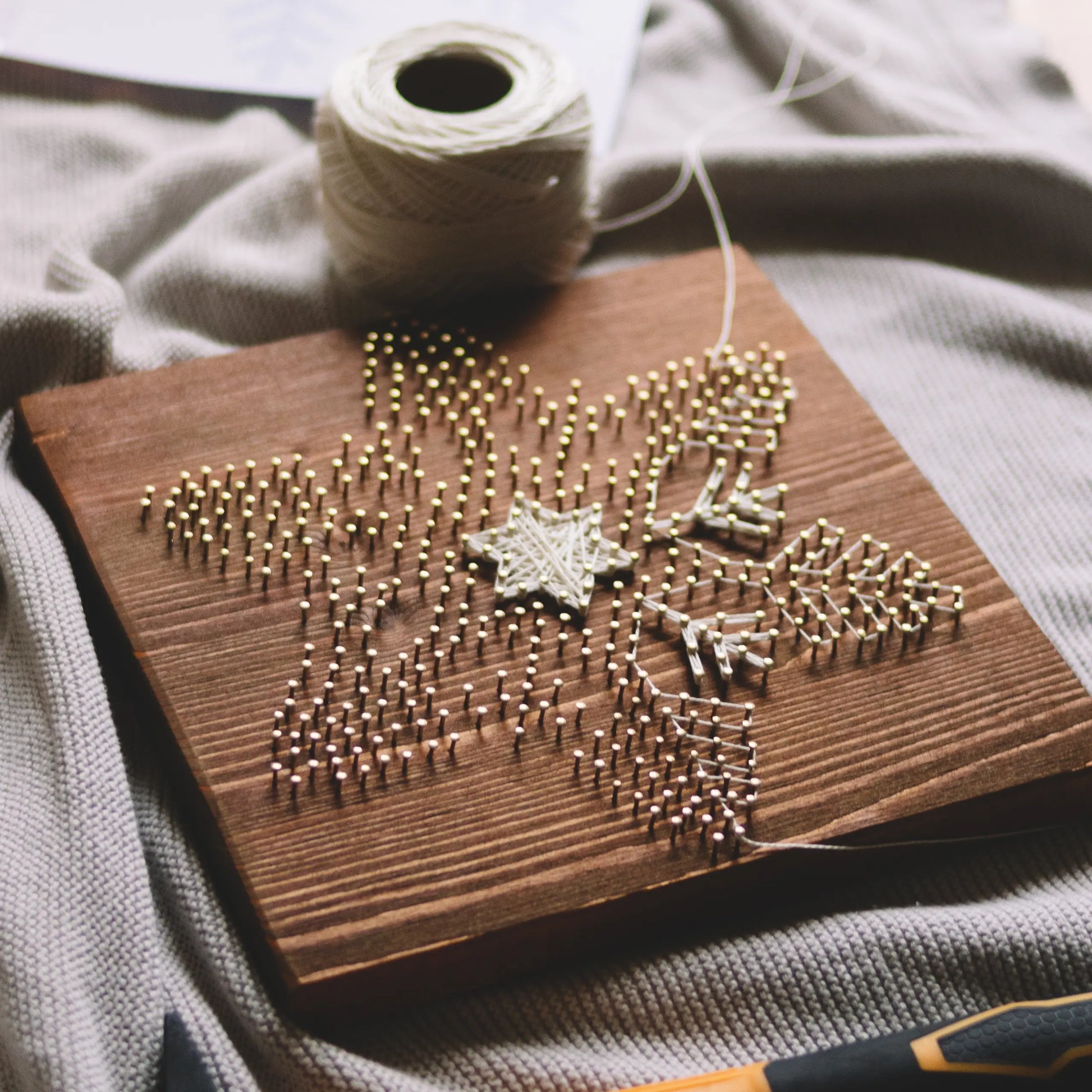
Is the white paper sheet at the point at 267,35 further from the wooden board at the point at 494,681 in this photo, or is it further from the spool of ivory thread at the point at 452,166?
the wooden board at the point at 494,681

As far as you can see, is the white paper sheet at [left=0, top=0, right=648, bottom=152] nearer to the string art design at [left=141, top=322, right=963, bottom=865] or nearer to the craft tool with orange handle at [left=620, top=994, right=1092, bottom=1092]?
the string art design at [left=141, top=322, right=963, bottom=865]

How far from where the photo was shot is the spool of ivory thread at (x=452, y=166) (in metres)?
0.76

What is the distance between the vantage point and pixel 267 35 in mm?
1011

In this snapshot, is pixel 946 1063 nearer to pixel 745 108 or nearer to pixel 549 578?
pixel 549 578

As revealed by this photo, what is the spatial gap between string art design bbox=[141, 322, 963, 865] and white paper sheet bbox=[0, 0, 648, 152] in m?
0.32

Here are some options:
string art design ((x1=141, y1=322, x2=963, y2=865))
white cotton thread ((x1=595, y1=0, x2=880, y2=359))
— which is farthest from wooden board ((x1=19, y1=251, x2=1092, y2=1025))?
white cotton thread ((x1=595, y1=0, x2=880, y2=359))

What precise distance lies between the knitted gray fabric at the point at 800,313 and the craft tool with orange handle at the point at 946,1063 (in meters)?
0.05

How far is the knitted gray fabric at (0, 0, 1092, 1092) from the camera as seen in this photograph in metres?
0.58

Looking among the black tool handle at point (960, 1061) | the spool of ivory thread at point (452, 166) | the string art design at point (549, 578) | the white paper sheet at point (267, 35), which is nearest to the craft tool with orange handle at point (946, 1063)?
the black tool handle at point (960, 1061)

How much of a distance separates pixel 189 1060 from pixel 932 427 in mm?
590

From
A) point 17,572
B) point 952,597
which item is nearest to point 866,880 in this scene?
point 952,597

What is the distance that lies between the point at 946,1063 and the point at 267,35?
88 centimetres

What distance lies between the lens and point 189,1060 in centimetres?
57

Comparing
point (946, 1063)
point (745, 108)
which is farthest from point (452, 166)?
point (946, 1063)
